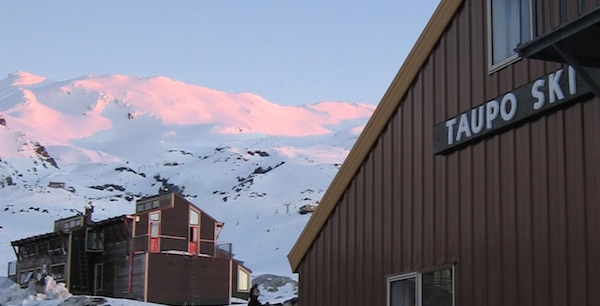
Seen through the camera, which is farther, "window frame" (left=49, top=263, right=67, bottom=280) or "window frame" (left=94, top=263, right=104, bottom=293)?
"window frame" (left=94, top=263, right=104, bottom=293)

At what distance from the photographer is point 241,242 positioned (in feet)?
341

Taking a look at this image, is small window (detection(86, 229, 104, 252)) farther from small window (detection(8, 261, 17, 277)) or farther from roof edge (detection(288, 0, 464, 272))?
roof edge (detection(288, 0, 464, 272))

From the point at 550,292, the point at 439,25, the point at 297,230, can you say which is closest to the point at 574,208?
the point at 550,292

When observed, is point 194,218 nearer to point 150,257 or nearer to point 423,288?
point 150,257

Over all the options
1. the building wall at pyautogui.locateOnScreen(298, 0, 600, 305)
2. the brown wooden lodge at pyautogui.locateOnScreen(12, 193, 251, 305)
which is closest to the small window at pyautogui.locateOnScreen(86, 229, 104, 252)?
the brown wooden lodge at pyautogui.locateOnScreen(12, 193, 251, 305)

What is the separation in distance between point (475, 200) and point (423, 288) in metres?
1.64

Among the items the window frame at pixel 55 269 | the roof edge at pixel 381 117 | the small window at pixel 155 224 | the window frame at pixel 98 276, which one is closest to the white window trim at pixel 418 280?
Answer: the roof edge at pixel 381 117

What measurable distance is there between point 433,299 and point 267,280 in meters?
66.7

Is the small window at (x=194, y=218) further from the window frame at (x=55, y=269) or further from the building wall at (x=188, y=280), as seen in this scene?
the window frame at (x=55, y=269)

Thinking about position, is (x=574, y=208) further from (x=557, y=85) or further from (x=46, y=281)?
(x=46, y=281)

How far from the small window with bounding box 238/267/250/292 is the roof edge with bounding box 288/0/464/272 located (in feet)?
165

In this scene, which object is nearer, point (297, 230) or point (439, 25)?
point (439, 25)

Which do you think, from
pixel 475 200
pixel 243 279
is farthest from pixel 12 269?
pixel 475 200

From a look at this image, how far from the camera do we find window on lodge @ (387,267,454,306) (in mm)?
12906
